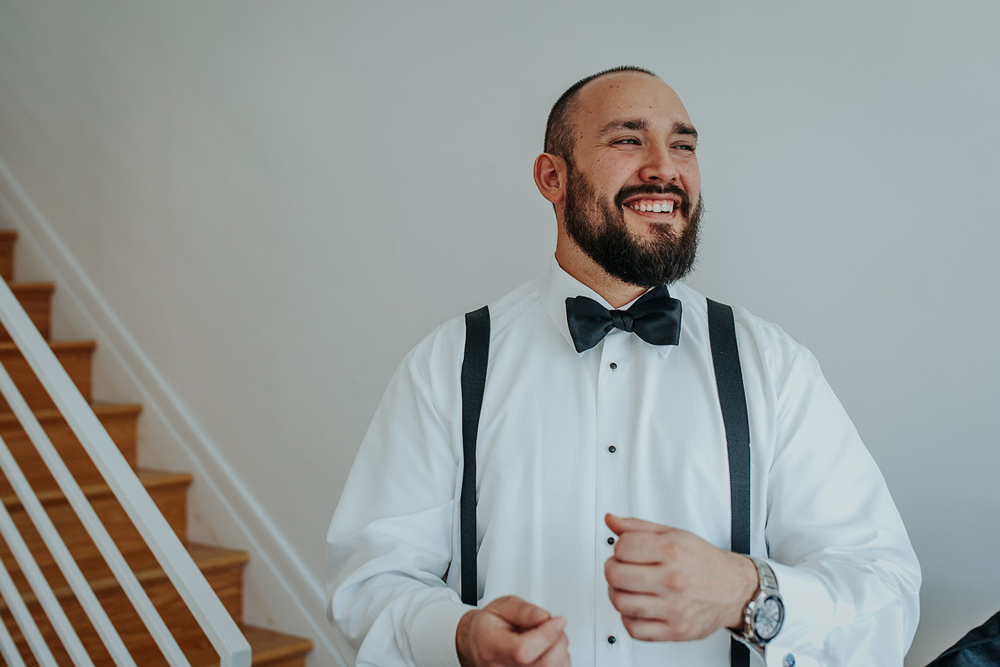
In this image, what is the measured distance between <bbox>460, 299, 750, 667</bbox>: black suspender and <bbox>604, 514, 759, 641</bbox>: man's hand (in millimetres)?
219

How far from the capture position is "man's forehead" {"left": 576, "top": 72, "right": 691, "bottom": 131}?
52.4 inches

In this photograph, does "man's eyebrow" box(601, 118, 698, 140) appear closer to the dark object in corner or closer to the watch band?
the watch band

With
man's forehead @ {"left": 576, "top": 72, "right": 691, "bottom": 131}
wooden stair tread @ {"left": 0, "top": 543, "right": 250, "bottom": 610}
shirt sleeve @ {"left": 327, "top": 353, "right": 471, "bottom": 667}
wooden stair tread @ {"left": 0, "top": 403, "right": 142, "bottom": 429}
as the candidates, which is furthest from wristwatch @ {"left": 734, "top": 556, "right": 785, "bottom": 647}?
wooden stair tread @ {"left": 0, "top": 403, "right": 142, "bottom": 429}

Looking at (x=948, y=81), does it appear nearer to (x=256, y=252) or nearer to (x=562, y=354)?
(x=562, y=354)

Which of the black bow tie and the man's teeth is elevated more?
the man's teeth

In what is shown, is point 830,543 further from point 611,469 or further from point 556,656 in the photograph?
point 556,656

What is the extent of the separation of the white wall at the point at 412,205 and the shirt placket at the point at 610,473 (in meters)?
0.46

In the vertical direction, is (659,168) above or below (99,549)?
above

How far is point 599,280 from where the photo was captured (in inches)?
55.3

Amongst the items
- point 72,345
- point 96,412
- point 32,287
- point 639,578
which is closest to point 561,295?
point 639,578

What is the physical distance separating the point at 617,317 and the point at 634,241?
117mm

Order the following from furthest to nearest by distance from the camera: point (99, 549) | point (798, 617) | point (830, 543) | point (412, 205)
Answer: point (412, 205), point (99, 549), point (830, 543), point (798, 617)

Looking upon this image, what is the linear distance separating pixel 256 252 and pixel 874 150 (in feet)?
5.61

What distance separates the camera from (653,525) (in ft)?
3.28
